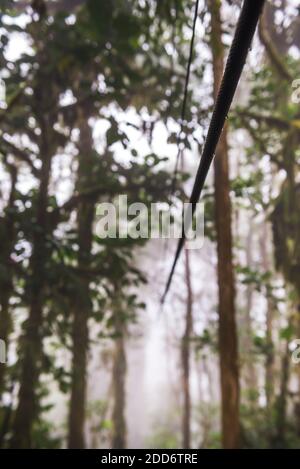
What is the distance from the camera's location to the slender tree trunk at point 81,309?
394cm

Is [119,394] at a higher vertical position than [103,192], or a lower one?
lower

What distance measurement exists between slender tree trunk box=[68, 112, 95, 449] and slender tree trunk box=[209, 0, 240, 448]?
1.16 m

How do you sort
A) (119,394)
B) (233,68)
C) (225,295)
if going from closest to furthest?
(233,68), (225,295), (119,394)

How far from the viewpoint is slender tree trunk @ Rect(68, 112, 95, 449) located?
394cm

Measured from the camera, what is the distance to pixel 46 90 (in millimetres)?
3975

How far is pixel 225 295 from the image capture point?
3615mm

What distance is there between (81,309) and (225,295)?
142cm

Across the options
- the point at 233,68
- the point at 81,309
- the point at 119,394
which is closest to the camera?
the point at 233,68

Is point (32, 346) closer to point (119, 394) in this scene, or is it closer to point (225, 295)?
point (225, 295)

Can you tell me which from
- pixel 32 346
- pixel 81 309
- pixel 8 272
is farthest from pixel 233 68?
pixel 81 309

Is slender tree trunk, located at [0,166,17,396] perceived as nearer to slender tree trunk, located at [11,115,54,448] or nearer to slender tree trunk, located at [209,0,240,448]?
slender tree trunk, located at [11,115,54,448]

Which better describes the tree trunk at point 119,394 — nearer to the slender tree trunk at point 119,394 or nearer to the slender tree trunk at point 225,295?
the slender tree trunk at point 119,394

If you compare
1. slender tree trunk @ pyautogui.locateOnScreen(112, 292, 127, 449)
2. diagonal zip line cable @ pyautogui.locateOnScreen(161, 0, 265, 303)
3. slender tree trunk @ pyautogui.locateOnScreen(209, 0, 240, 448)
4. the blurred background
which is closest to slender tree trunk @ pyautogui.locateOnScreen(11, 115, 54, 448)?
the blurred background
